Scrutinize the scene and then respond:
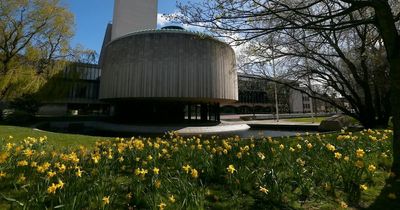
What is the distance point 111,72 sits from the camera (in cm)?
3189

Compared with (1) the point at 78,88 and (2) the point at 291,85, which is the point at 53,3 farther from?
(1) the point at 78,88

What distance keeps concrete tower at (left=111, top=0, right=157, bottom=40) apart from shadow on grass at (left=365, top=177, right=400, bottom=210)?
59.9 m

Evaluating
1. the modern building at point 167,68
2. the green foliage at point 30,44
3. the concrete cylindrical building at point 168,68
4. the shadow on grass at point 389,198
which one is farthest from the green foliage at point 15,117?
the shadow on grass at point 389,198

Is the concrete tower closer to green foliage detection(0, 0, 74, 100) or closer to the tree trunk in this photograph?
green foliage detection(0, 0, 74, 100)

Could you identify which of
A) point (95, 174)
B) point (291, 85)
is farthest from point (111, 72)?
point (95, 174)

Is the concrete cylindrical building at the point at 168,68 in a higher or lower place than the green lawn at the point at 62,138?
higher

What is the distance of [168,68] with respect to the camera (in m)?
Answer: 28.4

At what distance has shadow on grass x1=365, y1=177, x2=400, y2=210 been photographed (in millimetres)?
3443

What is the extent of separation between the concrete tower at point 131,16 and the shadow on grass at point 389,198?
59895mm

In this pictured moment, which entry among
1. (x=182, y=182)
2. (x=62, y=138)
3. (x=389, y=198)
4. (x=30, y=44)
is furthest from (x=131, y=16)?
(x=389, y=198)

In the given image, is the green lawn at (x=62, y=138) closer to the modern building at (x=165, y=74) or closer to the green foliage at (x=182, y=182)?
the green foliage at (x=182, y=182)

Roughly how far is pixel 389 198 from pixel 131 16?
62312 millimetres

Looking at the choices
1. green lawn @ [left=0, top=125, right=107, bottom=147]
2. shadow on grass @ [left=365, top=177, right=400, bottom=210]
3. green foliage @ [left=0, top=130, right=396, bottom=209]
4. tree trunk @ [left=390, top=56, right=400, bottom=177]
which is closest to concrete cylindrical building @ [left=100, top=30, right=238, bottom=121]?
green lawn @ [left=0, top=125, right=107, bottom=147]

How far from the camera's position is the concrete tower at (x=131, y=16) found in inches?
2295
